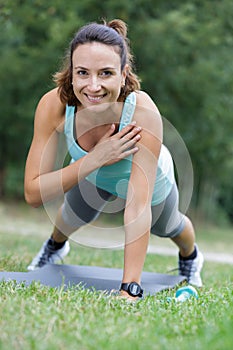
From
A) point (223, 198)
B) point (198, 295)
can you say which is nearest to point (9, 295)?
point (198, 295)

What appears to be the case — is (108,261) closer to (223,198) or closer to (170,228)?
(170,228)

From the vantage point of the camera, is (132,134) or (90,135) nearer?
(132,134)

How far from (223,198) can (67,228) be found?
17801 mm

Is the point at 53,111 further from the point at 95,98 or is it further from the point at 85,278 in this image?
the point at 85,278

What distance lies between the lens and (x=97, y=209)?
13.4 feet

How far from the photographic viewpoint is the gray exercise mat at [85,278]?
3338 mm

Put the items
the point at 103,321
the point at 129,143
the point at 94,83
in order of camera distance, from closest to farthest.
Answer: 1. the point at 103,321
2. the point at 94,83
3. the point at 129,143

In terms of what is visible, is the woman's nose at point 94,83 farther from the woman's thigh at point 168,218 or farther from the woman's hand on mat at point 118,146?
the woman's thigh at point 168,218

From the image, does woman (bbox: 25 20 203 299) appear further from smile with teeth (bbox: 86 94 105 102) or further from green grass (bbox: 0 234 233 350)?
green grass (bbox: 0 234 233 350)

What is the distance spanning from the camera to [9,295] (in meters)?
2.59

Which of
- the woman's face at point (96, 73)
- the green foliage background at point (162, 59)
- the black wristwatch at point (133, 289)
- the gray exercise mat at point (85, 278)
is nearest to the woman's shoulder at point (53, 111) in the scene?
the woman's face at point (96, 73)

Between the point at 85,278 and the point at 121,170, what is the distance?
0.73 meters

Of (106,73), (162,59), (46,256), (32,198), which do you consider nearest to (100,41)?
(106,73)

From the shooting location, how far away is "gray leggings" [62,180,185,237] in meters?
3.88
